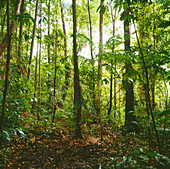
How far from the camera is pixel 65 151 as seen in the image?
3609mm

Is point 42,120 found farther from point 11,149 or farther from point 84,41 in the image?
point 84,41

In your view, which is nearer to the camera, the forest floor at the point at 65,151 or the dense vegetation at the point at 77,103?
the dense vegetation at the point at 77,103

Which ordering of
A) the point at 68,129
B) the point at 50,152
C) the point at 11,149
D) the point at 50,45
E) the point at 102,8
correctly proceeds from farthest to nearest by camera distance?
the point at 50,45, the point at 68,129, the point at 50,152, the point at 11,149, the point at 102,8

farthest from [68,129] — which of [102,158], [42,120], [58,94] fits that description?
[102,158]

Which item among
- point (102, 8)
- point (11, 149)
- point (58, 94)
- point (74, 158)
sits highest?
point (102, 8)

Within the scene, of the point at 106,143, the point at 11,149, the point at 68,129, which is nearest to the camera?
the point at 11,149

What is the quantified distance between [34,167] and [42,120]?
1.83 metres

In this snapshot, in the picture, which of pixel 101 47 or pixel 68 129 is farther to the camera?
pixel 68 129

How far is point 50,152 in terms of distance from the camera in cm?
350

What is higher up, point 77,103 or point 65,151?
point 77,103

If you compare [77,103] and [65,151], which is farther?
[77,103]

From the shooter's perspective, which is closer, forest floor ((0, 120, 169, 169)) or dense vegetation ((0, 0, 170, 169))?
dense vegetation ((0, 0, 170, 169))

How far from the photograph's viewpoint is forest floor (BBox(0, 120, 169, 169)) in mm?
2953

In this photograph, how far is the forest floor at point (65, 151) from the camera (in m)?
2.95
